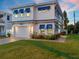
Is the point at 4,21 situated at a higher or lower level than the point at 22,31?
higher

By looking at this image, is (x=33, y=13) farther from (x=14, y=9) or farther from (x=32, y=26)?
(x=14, y=9)

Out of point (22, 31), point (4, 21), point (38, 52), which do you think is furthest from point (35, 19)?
point (38, 52)

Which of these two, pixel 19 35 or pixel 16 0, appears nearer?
pixel 19 35

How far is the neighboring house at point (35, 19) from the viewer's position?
22281mm

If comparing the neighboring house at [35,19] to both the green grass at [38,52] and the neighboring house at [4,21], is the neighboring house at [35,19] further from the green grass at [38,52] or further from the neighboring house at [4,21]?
the green grass at [38,52]

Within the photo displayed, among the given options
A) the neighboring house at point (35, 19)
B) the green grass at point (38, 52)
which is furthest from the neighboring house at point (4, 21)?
the green grass at point (38, 52)

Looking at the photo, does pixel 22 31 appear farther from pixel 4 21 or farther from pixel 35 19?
pixel 4 21

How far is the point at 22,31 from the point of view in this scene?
86.0 ft

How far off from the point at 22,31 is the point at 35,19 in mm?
4365

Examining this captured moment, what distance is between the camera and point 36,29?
2408 centimetres

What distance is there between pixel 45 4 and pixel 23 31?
770 centimetres

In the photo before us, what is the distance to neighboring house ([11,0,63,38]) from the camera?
877 inches

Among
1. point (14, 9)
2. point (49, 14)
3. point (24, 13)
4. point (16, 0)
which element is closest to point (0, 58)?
point (49, 14)

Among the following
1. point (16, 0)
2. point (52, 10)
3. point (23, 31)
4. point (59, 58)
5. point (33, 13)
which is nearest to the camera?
point (59, 58)
